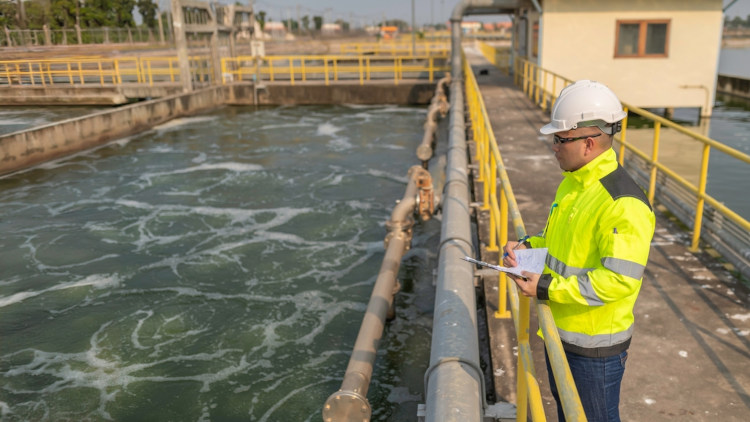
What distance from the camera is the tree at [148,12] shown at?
7662 centimetres

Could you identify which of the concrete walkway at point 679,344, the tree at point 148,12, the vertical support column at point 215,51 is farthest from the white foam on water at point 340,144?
the tree at point 148,12

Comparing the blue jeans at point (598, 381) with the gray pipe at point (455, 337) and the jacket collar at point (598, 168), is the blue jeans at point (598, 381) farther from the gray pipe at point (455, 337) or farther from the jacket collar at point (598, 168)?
the jacket collar at point (598, 168)

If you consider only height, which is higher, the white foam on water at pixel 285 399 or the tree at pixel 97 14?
the tree at pixel 97 14

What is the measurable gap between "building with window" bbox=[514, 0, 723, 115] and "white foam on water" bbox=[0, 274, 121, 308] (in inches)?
529

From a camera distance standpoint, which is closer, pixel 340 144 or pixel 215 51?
pixel 340 144

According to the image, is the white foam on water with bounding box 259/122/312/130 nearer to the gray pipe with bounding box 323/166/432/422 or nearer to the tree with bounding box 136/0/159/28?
the gray pipe with bounding box 323/166/432/422

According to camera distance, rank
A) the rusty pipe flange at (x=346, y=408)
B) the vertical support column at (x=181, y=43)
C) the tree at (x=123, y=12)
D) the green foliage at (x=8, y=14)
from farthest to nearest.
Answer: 1. the tree at (x=123, y=12)
2. the vertical support column at (x=181, y=43)
3. the green foliage at (x=8, y=14)
4. the rusty pipe flange at (x=346, y=408)

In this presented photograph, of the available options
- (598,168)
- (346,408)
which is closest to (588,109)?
(598,168)

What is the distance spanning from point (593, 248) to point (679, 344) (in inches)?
86.6

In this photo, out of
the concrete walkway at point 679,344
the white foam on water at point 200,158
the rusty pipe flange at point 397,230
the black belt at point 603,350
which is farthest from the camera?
the white foam on water at point 200,158

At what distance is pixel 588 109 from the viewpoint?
217 centimetres

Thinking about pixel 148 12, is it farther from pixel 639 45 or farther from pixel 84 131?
pixel 639 45

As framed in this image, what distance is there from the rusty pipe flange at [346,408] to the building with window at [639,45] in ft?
49.4

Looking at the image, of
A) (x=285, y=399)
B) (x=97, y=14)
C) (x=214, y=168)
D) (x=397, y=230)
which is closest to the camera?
(x=285, y=399)
